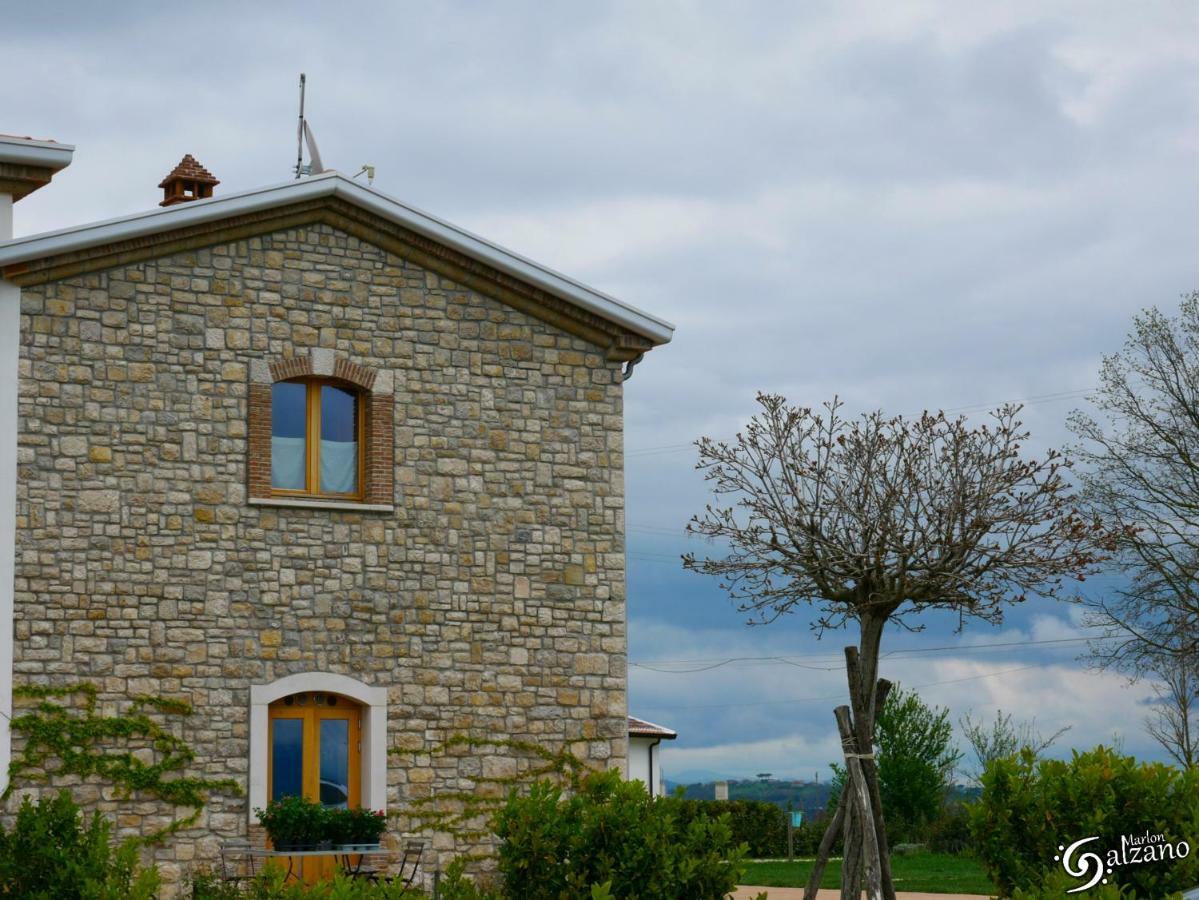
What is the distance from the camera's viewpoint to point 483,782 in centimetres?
1506

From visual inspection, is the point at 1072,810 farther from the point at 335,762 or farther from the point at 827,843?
the point at 335,762

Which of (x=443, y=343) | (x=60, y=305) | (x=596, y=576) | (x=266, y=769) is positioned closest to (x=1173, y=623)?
(x=596, y=576)

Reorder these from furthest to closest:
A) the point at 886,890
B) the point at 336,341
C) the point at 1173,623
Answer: the point at 1173,623, the point at 336,341, the point at 886,890

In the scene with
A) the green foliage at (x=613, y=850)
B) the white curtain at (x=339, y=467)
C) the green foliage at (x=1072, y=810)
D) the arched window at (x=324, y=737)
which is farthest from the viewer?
the white curtain at (x=339, y=467)

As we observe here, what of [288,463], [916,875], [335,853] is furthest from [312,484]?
[916,875]

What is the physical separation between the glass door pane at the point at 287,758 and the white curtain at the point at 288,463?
227cm

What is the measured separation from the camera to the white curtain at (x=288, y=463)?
14922mm

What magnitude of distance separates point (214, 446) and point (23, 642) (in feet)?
8.01

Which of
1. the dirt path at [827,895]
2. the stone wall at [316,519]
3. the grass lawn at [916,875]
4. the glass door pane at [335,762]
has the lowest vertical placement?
the grass lawn at [916,875]

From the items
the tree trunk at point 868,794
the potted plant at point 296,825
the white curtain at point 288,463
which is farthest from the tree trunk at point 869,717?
the white curtain at point 288,463

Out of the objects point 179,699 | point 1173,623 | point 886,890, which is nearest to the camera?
point 886,890

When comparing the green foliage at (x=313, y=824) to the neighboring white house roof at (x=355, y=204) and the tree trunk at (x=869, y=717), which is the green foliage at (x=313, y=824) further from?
the neighboring white house roof at (x=355, y=204)

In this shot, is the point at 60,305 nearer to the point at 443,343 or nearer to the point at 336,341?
the point at 336,341

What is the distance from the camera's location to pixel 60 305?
14.2 metres
